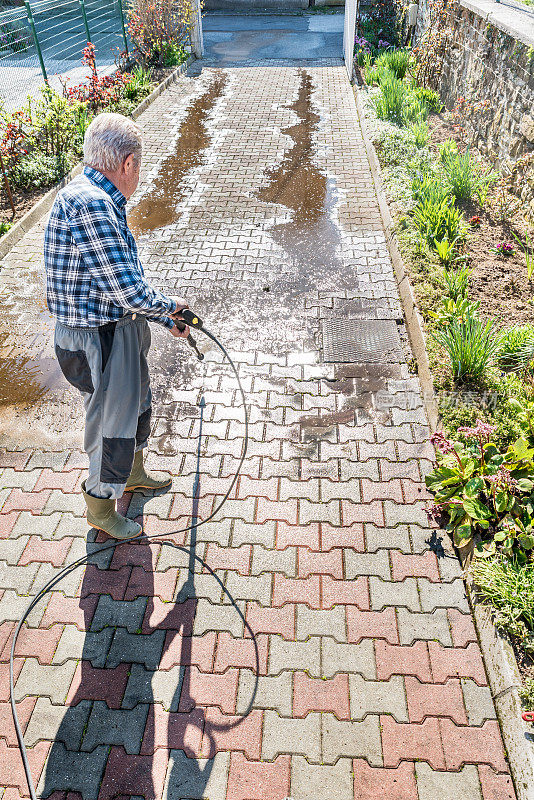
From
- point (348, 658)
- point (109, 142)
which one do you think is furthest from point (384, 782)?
point (109, 142)

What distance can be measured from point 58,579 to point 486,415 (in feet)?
10.5

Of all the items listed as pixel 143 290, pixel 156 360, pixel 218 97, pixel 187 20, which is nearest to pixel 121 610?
pixel 143 290

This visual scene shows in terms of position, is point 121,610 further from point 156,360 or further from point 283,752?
point 156,360

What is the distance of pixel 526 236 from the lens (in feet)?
19.2

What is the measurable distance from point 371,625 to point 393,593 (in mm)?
253

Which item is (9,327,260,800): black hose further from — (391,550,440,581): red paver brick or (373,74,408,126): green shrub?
(373,74,408,126): green shrub

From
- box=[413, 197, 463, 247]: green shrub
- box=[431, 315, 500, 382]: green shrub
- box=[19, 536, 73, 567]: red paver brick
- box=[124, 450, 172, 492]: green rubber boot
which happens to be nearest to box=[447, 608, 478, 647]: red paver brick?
box=[431, 315, 500, 382]: green shrub

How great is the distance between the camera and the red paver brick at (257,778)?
2.47m

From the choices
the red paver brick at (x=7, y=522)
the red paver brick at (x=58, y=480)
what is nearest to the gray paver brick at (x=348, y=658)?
the red paver brick at (x=58, y=480)

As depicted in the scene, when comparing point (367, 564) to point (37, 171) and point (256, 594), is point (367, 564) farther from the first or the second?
point (37, 171)

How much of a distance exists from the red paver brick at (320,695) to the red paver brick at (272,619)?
25cm

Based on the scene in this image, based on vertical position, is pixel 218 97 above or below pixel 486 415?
above

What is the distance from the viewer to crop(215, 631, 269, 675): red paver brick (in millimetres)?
2922

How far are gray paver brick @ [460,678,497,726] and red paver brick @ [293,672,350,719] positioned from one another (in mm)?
606
